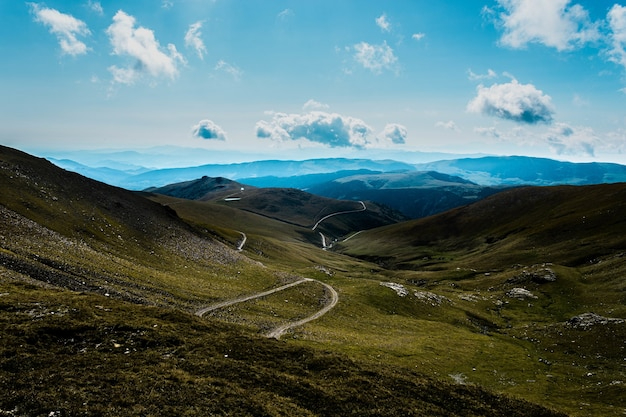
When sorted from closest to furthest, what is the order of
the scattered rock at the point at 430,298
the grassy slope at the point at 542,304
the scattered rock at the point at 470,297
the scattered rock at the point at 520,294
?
the grassy slope at the point at 542,304, the scattered rock at the point at 430,298, the scattered rock at the point at 520,294, the scattered rock at the point at 470,297

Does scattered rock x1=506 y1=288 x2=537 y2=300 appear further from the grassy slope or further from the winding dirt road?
the winding dirt road

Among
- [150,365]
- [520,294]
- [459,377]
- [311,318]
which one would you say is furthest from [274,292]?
[520,294]

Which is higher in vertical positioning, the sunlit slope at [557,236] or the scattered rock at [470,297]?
the sunlit slope at [557,236]

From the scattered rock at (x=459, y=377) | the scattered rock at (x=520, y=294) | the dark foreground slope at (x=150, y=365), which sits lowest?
the scattered rock at (x=520, y=294)

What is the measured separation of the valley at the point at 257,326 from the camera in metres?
25.6

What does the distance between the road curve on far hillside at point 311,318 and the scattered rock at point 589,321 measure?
155 ft

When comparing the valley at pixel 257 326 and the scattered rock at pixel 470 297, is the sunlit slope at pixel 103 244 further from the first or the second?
the scattered rock at pixel 470 297

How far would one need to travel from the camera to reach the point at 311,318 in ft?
205

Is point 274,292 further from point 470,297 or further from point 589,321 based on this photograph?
point 589,321

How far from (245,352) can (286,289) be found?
1824 inches

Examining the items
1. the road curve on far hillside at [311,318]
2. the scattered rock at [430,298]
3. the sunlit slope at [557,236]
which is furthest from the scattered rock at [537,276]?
the road curve on far hillside at [311,318]

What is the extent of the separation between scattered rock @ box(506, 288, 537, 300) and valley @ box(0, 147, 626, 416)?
0.52 m

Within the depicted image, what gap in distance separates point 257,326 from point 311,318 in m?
14.1

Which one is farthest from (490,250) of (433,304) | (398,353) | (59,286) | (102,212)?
(59,286)
